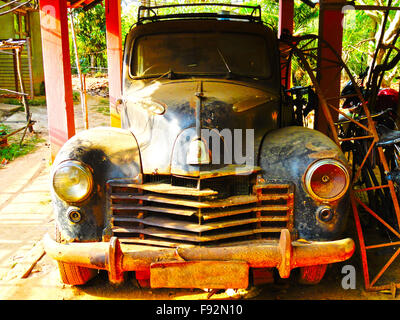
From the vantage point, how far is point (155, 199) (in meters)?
2.89

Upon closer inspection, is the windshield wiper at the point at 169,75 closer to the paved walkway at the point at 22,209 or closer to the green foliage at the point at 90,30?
the paved walkway at the point at 22,209

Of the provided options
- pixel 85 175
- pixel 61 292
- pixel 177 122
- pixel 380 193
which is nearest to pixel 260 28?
pixel 177 122

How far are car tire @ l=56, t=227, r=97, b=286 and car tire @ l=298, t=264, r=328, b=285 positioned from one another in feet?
5.82

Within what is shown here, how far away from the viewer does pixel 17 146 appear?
9633 millimetres

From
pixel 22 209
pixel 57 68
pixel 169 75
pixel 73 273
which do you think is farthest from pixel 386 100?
pixel 22 209

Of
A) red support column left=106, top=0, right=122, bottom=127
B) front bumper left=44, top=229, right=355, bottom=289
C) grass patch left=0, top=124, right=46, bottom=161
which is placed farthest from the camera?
grass patch left=0, top=124, right=46, bottom=161

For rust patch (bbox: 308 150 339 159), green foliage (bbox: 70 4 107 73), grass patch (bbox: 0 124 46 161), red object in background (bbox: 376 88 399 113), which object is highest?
green foliage (bbox: 70 4 107 73)

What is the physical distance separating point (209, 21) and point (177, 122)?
5.49 ft

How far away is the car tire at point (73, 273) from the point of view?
315cm

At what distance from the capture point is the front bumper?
2607 millimetres

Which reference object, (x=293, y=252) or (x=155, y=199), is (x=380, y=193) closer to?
(x=293, y=252)

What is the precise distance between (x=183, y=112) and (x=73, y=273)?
1607 millimetres

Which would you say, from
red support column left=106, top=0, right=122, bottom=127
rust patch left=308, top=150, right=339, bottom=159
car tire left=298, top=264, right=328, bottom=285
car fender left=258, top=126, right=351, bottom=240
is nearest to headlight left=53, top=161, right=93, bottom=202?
car fender left=258, top=126, right=351, bottom=240

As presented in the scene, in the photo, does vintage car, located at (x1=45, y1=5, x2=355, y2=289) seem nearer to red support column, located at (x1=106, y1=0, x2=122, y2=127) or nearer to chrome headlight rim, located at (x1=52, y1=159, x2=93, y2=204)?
chrome headlight rim, located at (x1=52, y1=159, x2=93, y2=204)
